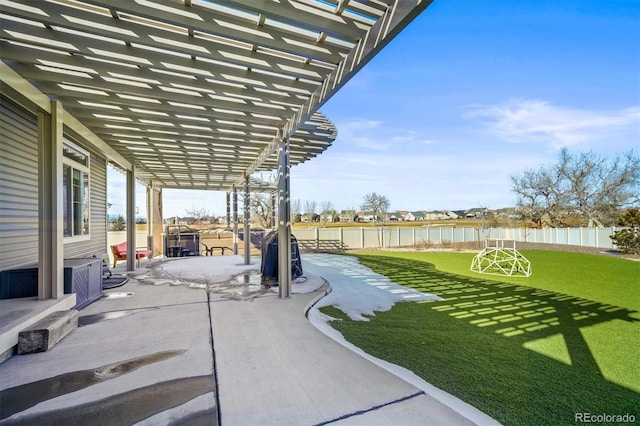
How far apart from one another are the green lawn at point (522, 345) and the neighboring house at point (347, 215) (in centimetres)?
3391

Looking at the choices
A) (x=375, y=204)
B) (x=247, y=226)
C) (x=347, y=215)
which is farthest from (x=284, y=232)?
(x=347, y=215)

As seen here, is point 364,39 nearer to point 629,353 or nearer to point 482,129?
point 629,353

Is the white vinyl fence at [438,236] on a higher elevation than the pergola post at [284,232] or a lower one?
lower

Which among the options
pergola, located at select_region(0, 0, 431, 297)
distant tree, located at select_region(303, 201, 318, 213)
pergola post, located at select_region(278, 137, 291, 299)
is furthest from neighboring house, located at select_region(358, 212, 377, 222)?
pergola post, located at select_region(278, 137, 291, 299)

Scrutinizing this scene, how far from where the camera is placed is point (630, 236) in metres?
12.6

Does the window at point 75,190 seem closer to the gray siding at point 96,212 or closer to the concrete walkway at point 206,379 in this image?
the gray siding at point 96,212

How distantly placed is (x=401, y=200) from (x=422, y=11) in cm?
3530

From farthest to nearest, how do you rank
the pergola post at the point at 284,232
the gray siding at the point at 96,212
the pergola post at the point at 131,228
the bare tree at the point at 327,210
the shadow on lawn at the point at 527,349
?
1. the bare tree at the point at 327,210
2. the pergola post at the point at 131,228
3. the gray siding at the point at 96,212
4. the pergola post at the point at 284,232
5. the shadow on lawn at the point at 527,349

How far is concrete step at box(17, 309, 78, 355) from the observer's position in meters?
2.68

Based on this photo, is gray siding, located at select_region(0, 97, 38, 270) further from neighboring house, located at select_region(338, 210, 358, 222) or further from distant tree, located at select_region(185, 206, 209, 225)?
neighboring house, located at select_region(338, 210, 358, 222)

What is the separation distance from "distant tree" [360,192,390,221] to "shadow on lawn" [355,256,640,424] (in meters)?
30.4

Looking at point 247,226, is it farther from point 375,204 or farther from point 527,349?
point 375,204

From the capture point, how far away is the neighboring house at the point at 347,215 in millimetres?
40656

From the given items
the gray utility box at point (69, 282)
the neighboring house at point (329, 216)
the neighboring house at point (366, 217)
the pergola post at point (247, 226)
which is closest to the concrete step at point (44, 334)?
the gray utility box at point (69, 282)
